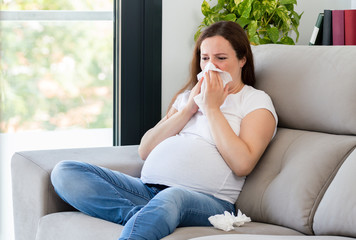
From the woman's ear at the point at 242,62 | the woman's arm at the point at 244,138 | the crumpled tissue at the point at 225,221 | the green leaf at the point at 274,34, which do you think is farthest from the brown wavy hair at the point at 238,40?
the green leaf at the point at 274,34

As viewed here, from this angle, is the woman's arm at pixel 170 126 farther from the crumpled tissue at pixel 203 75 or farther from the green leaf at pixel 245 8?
the green leaf at pixel 245 8

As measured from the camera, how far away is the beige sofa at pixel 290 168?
65.4 inches

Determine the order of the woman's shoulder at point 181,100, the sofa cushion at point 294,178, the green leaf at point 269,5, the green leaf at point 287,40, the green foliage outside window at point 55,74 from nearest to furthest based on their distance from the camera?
1. the sofa cushion at point 294,178
2. the woman's shoulder at point 181,100
3. the green foliage outside window at point 55,74
4. the green leaf at point 269,5
5. the green leaf at point 287,40

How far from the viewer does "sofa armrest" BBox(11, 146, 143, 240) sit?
201 cm

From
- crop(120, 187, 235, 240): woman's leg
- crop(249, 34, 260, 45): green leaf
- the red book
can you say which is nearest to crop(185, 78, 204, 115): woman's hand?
crop(120, 187, 235, 240): woman's leg

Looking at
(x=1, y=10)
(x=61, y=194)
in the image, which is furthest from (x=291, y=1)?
(x=61, y=194)

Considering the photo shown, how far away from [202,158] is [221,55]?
399 mm

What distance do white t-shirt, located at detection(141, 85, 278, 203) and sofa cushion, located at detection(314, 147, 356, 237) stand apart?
35 centimetres

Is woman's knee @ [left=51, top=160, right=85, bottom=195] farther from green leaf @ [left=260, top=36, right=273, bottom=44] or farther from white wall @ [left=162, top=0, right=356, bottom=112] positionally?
green leaf @ [left=260, top=36, right=273, bottom=44]

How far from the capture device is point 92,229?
1702mm

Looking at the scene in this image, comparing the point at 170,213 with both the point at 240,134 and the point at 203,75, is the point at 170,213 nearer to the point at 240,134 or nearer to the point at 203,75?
the point at 240,134

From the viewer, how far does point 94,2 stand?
284 cm

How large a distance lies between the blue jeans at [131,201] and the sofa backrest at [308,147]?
176 millimetres

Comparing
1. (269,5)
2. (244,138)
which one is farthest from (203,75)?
(269,5)
